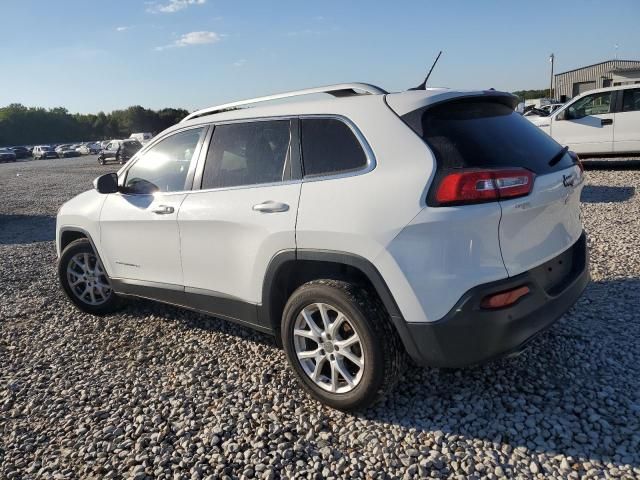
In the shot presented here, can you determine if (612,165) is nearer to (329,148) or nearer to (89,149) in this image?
(329,148)

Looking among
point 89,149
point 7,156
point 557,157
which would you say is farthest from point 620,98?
point 89,149

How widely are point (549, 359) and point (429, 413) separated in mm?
988

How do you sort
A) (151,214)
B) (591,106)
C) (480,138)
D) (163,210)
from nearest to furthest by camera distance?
(480,138) → (163,210) → (151,214) → (591,106)

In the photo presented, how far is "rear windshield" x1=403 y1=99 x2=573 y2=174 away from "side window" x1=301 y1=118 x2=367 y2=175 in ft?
1.09

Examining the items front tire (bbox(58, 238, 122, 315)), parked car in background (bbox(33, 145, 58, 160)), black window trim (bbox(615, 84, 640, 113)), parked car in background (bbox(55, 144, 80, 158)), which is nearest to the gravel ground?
front tire (bbox(58, 238, 122, 315))

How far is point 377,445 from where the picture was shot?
2.60 meters

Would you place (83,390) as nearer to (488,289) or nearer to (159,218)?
(159,218)

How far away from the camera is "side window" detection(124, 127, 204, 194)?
370 centimetres

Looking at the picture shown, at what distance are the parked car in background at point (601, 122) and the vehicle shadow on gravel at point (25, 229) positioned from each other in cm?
1103

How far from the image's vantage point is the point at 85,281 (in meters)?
4.74

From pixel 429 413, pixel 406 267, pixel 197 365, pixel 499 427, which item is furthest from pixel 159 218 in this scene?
pixel 499 427

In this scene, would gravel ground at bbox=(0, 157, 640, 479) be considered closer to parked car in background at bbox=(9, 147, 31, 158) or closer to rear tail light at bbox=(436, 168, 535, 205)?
rear tail light at bbox=(436, 168, 535, 205)

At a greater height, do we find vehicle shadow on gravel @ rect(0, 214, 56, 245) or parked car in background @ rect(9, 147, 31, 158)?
parked car in background @ rect(9, 147, 31, 158)

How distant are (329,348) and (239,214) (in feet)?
3.26
